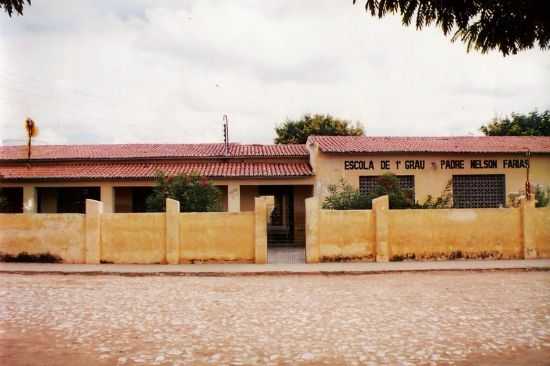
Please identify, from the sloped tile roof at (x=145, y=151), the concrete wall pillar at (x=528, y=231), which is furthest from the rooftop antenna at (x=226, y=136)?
the concrete wall pillar at (x=528, y=231)

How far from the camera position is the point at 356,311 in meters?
7.80

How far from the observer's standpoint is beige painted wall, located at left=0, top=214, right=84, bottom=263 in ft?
45.8

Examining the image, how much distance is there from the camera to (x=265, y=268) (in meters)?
12.8

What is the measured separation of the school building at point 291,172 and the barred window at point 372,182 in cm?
4

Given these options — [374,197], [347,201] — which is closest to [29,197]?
[347,201]

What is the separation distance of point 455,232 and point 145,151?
580 inches

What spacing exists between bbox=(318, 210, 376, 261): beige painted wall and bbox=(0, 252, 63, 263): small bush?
7817 mm

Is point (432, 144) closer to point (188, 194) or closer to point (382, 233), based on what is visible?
point (382, 233)

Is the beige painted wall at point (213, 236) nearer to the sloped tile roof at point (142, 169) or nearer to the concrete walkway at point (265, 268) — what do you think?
the concrete walkway at point (265, 268)

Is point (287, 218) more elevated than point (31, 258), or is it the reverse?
point (287, 218)

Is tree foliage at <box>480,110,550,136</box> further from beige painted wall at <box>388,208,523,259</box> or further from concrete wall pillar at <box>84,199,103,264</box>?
concrete wall pillar at <box>84,199,103,264</box>

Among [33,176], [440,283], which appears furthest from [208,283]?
[33,176]

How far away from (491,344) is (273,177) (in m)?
14.0

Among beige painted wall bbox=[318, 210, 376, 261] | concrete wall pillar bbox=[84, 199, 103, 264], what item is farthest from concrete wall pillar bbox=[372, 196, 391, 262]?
concrete wall pillar bbox=[84, 199, 103, 264]
